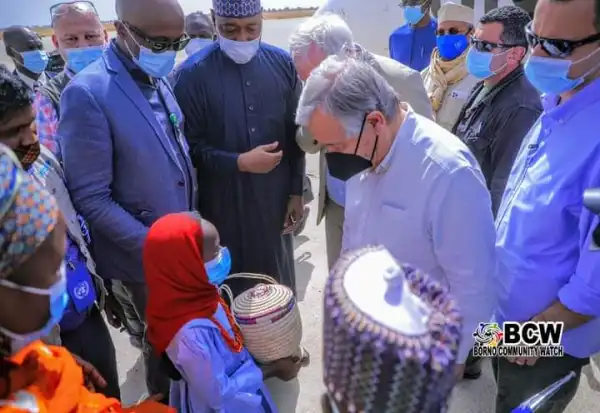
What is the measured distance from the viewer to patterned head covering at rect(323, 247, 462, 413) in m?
0.65

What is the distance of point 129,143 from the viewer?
2.12m

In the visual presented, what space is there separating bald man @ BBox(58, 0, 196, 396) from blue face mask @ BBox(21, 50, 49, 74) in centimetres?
289

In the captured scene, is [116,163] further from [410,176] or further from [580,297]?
[580,297]

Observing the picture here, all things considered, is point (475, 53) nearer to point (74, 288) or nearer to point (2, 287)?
point (74, 288)

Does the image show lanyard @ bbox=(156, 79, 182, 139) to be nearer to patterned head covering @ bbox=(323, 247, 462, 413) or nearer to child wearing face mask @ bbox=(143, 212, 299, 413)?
child wearing face mask @ bbox=(143, 212, 299, 413)

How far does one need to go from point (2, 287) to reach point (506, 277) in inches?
61.7

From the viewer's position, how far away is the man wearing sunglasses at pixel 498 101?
2.41 metres

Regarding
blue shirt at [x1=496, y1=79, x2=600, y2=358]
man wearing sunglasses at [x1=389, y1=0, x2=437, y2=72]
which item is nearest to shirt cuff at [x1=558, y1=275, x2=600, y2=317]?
blue shirt at [x1=496, y1=79, x2=600, y2=358]

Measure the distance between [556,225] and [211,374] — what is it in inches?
50.8

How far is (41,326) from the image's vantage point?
107cm

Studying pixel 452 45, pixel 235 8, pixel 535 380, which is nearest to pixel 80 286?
pixel 235 8

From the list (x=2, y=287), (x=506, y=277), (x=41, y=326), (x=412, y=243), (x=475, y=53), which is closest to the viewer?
(x=2, y=287)

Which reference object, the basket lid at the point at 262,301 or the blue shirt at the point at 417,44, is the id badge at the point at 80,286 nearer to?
the basket lid at the point at 262,301

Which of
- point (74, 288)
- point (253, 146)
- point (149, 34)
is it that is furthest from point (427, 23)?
point (74, 288)
